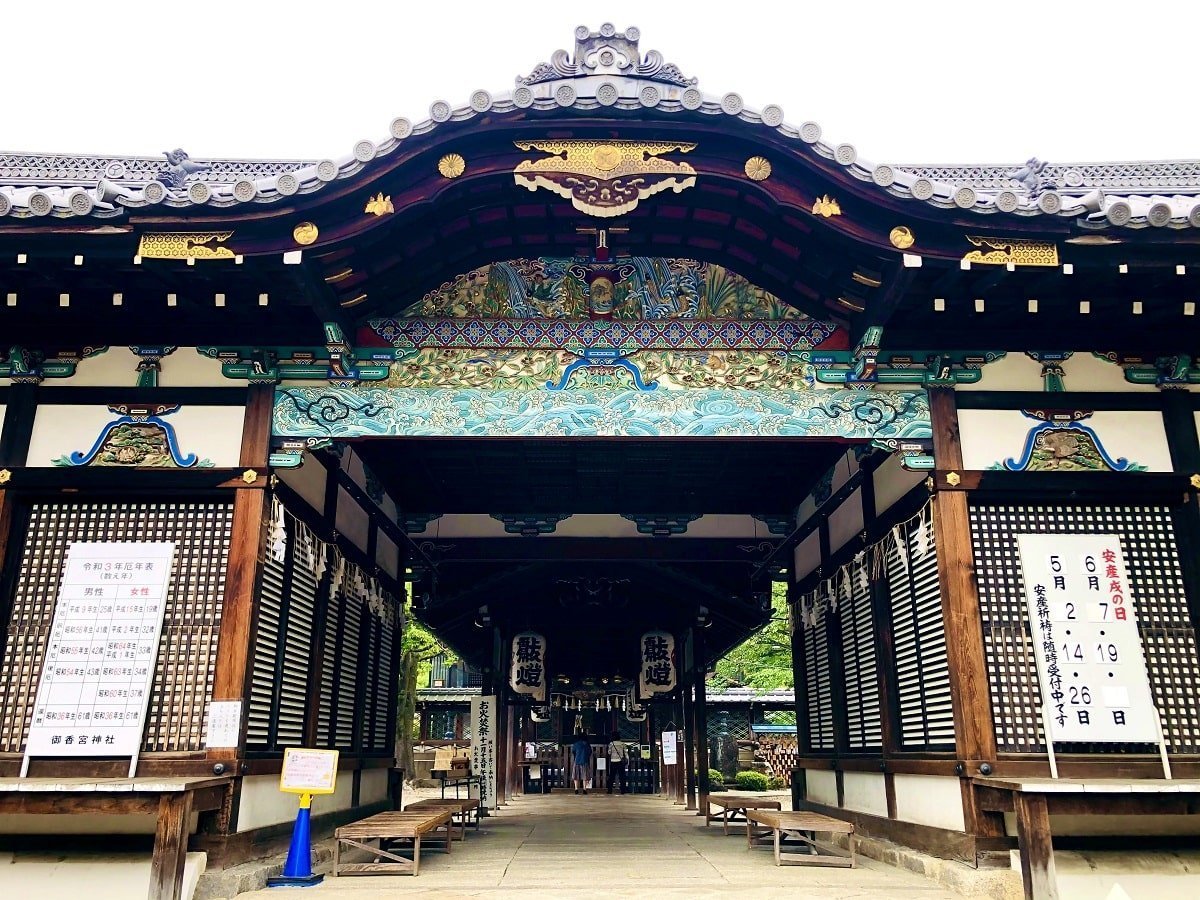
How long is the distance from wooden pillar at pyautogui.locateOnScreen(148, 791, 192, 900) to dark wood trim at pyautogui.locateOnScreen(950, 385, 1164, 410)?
664 centimetres

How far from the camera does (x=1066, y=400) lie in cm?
769

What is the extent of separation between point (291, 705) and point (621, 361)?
14.4 ft

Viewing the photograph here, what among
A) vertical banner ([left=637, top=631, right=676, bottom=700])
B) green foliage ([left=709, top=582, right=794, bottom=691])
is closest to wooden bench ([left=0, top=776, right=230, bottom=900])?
vertical banner ([left=637, top=631, right=676, bottom=700])

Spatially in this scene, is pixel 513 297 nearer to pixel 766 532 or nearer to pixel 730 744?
pixel 766 532

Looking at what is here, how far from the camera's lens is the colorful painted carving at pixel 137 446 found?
742cm

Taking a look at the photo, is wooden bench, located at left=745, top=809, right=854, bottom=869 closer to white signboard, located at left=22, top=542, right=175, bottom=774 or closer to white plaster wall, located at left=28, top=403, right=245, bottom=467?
white signboard, located at left=22, top=542, right=175, bottom=774

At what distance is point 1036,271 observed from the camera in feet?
22.4

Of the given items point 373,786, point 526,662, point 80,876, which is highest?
point 526,662

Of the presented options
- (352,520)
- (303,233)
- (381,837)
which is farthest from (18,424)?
(381,837)

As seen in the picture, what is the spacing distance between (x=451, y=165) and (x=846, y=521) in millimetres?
5999

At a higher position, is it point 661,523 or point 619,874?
point 661,523

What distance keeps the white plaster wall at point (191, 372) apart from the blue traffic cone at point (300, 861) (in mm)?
3434

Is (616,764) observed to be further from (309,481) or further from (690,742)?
(309,481)

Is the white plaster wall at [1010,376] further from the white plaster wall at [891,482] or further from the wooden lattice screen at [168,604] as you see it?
the wooden lattice screen at [168,604]
